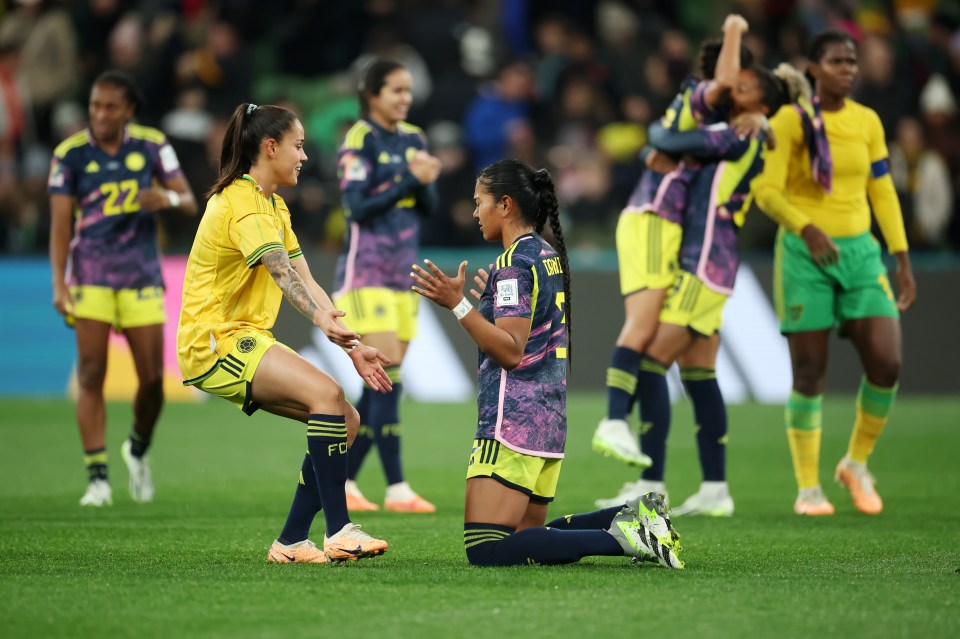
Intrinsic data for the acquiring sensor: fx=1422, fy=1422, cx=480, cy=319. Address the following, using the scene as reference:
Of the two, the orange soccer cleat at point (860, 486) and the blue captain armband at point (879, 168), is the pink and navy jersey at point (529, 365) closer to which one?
the orange soccer cleat at point (860, 486)

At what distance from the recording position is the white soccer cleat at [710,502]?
810cm

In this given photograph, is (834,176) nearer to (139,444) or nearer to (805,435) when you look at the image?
(805,435)

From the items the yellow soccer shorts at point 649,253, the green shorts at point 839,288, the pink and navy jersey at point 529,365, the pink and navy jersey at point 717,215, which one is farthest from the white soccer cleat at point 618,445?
the pink and navy jersey at point 529,365

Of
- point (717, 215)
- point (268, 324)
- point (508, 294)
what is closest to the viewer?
point (508, 294)

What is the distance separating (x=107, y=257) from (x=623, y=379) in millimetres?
3217

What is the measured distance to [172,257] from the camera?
14.8 meters

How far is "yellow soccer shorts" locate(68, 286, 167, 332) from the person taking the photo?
340 inches

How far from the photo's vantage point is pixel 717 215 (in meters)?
8.20

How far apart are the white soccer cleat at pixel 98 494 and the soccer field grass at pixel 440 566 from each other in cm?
18

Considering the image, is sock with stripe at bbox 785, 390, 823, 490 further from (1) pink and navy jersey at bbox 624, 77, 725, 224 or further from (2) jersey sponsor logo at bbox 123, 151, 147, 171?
(2) jersey sponsor logo at bbox 123, 151, 147, 171

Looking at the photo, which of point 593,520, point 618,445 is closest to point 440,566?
point 593,520

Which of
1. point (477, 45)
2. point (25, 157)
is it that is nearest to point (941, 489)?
point (477, 45)

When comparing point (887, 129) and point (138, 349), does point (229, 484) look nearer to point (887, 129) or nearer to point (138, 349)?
point (138, 349)

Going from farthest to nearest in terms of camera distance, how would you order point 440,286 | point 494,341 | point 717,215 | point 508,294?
point 717,215 → point 508,294 → point 494,341 → point 440,286
